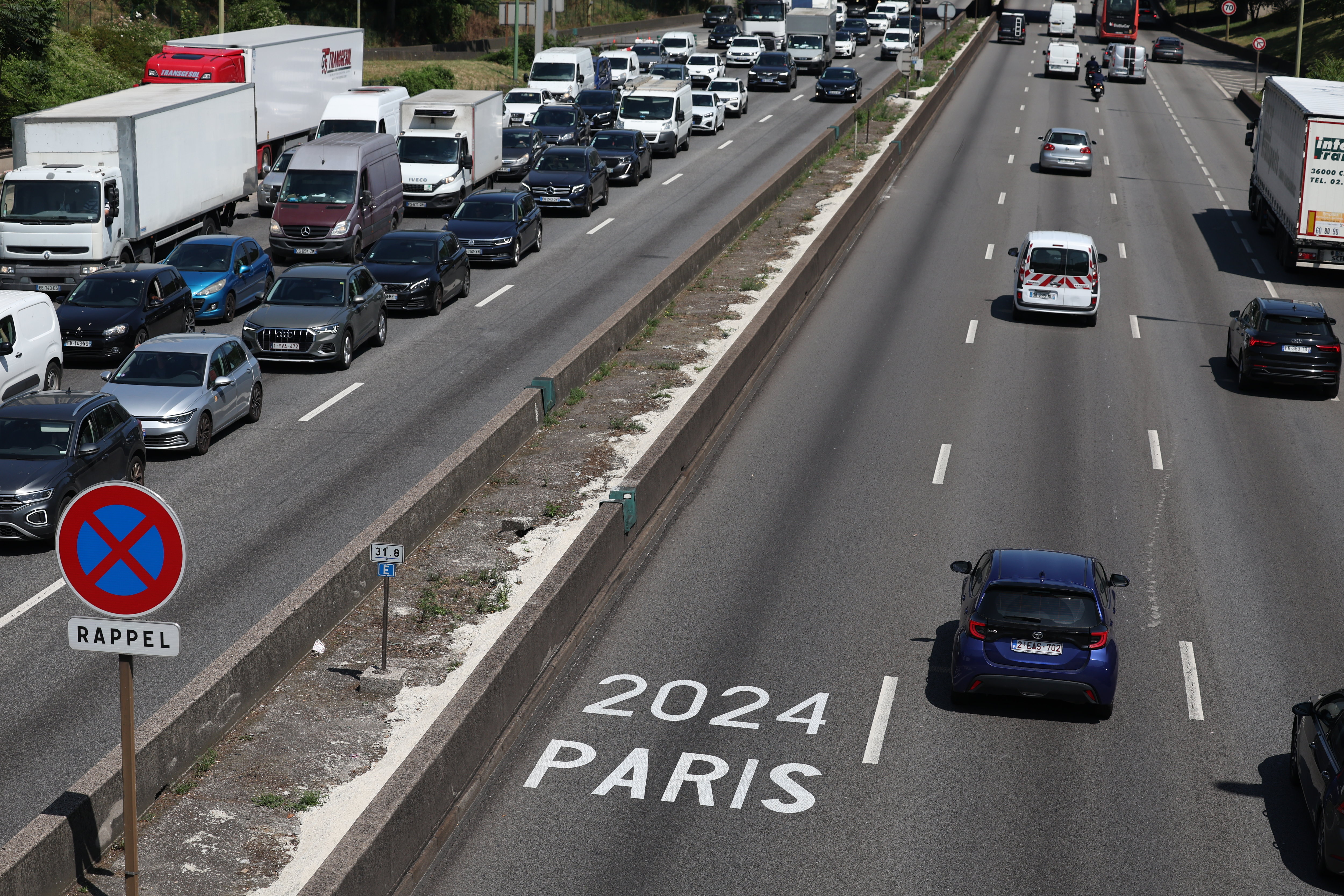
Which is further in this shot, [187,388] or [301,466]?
[187,388]

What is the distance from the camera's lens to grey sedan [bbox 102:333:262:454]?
72.9ft

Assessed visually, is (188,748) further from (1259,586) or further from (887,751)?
(1259,586)

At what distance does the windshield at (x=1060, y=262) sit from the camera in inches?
1302

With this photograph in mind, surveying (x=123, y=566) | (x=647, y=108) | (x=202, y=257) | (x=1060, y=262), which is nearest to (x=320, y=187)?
(x=202, y=257)

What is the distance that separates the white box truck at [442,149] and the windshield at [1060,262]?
16897 millimetres

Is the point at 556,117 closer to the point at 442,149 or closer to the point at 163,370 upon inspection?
the point at 442,149

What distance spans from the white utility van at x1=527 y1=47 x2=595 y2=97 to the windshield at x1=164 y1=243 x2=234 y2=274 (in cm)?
3028

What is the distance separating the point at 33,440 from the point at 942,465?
13.7 m

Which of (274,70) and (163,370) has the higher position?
(274,70)

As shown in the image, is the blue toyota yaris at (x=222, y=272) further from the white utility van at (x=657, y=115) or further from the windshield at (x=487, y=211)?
the white utility van at (x=657, y=115)

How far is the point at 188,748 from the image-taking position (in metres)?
12.1

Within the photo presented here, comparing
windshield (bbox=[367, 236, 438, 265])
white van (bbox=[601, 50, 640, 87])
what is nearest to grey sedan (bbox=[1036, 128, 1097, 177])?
white van (bbox=[601, 50, 640, 87])

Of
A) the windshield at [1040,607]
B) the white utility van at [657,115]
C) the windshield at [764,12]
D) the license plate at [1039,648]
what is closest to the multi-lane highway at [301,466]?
the windshield at [1040,607]

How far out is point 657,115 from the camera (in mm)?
53781
